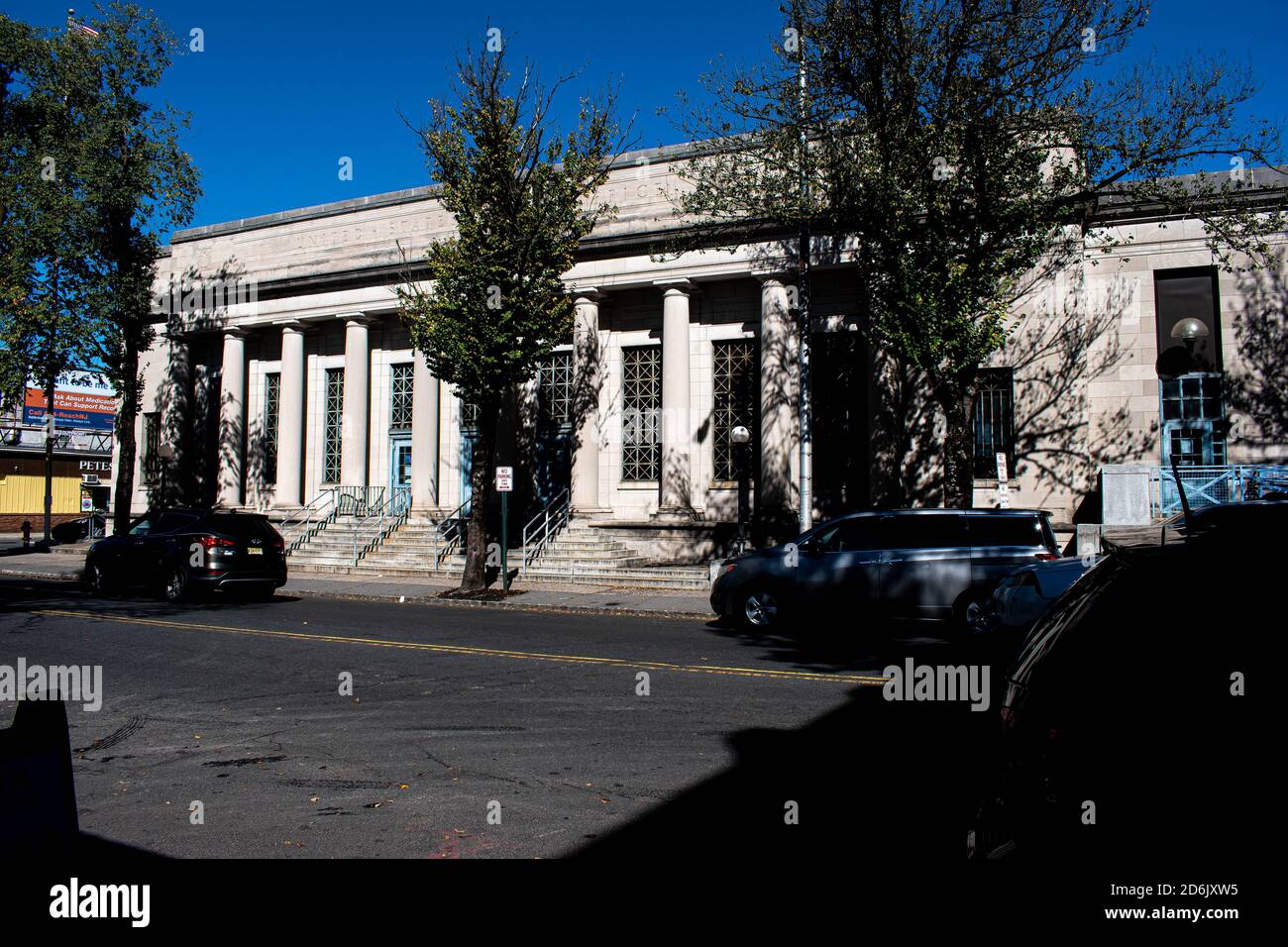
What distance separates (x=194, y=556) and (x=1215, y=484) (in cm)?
2060

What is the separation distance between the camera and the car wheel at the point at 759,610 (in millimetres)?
13805

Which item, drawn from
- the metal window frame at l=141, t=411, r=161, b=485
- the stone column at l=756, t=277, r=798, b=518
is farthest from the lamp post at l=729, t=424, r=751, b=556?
the metal window frame at l=141, t=411, r=161, b=485

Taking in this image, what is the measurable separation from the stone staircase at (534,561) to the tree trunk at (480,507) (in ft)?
7.52

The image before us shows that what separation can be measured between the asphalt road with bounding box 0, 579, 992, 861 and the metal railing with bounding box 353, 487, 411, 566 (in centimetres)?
1367

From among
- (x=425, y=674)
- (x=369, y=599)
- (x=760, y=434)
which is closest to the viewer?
(x=425, y=674)

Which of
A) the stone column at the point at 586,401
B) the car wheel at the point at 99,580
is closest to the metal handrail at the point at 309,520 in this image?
the car wheel at the point at 99,580

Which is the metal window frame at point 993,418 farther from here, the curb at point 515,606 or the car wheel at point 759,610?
the car wheel at point 759,610

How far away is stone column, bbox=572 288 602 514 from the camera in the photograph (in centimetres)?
2577

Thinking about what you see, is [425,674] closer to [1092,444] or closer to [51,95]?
[1092,444]

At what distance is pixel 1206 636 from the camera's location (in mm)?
2426

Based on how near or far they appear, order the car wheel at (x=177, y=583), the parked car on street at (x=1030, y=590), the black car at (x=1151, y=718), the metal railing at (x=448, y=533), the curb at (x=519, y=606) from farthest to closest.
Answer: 1. the metal railing at (x=448, y=533)
2. the car wheel at (x=177, y=583)
3. the curb at (x=519, y=606)
4. the parked car on street at (x=1030, y=590)
5. the black car at (x=1151, y=718)

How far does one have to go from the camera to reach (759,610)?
1391 centimetres

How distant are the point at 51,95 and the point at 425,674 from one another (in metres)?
28.2
